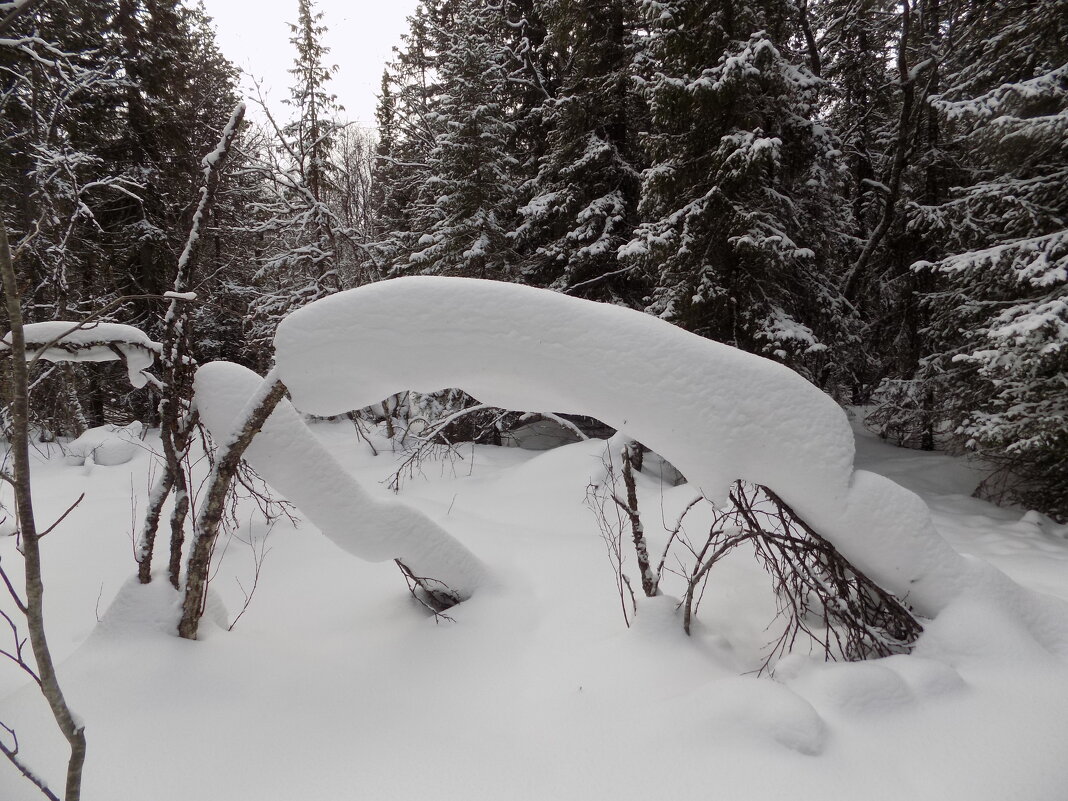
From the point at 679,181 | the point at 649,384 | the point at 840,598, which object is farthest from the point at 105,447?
the point at 840,598

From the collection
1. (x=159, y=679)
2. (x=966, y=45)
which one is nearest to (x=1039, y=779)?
(x=159, y=679)

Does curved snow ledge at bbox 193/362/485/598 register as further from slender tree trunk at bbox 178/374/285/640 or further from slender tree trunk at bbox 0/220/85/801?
slender tree trunk at bbox 0/220/85/801

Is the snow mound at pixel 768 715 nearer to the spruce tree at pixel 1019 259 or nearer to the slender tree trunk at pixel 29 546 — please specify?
the slender tree trunk at pixel 29 546

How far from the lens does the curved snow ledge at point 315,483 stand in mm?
3410

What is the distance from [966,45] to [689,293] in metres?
5.96

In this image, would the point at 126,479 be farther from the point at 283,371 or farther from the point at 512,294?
the point at 512,294

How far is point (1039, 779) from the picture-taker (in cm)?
234

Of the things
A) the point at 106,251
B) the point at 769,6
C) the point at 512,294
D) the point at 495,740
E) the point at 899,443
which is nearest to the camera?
the point at 495,740

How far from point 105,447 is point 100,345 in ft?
25.4

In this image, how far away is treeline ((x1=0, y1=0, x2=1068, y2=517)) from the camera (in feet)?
20.4

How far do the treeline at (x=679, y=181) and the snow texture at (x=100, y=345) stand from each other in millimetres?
1104

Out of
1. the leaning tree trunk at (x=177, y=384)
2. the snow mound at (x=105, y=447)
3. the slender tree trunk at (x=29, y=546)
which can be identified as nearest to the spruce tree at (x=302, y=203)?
the snow mound at (x=105, y=447)

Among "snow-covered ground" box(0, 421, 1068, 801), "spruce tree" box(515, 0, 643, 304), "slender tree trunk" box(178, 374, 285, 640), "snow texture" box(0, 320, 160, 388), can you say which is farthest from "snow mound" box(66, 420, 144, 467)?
"spruce tree" box(515, 0, 643, 304)

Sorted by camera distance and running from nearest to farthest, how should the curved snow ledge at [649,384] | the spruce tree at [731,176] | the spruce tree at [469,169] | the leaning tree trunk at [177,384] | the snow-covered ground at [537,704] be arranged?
the snow-covered ground at [537,704] → the curved snow ledge at [649,384] → the leaning tree trunk at [177,384] → the spruce tree at [731,176] → the spruce tree at [469,169]
